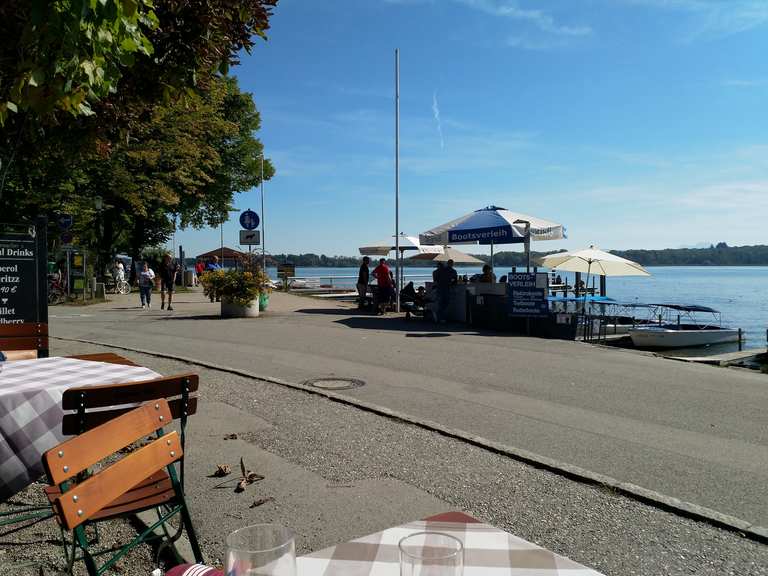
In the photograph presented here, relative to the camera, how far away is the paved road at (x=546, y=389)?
5.54m

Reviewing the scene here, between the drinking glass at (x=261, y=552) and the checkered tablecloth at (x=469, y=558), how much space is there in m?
0.40

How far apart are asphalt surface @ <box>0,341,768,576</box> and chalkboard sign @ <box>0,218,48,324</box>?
105 inches

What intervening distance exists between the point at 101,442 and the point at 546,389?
7.00 metres

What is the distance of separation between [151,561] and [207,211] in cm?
4273

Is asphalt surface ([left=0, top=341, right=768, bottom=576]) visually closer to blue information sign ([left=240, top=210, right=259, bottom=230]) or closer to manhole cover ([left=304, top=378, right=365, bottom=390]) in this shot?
manhole cover ([left=304, top=378, right=365, bottom=390])

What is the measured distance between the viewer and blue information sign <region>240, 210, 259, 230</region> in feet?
64.4

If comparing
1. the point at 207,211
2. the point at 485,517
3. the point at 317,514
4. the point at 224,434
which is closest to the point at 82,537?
the point at 317,514

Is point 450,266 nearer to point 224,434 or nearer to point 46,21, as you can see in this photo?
point 224,434

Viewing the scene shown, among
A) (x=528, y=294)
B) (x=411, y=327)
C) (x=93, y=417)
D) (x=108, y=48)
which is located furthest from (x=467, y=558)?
(x=411, y=327)

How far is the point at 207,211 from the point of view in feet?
146

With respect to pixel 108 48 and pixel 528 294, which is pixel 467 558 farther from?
pixel 528 294

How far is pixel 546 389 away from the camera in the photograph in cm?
885

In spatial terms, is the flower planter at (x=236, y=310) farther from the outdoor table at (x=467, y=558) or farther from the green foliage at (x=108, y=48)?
the outdoor table at (x=467, y=558)

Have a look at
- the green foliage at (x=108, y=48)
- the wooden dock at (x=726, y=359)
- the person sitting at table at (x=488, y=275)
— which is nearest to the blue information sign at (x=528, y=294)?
the wooden dock at (x=726, y=359)
